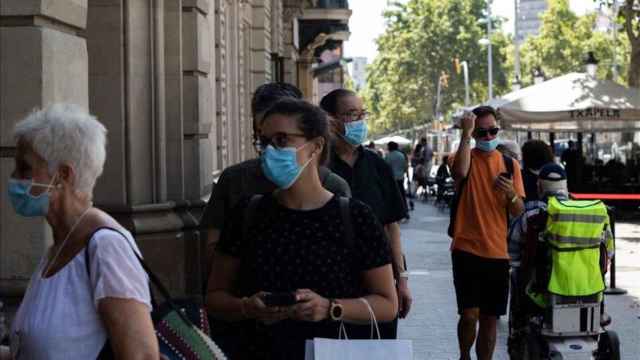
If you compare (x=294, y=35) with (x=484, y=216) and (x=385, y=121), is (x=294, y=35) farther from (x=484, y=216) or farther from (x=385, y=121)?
(x=385, y=121)

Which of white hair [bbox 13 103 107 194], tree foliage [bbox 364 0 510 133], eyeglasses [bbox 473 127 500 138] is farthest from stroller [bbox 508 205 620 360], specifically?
tree foliage [bbox 364 0 510 133]

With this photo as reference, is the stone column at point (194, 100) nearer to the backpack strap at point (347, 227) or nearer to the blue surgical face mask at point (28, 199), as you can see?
the backpack strap at point (347, 227)

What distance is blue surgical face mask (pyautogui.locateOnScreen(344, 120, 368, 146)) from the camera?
22.1 ft

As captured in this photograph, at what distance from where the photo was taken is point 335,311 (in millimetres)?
4121

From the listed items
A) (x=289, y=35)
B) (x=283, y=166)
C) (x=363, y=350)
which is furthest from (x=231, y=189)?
(x=289, y=35)

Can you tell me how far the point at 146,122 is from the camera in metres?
9.83

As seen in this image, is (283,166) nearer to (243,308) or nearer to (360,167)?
(243,308)

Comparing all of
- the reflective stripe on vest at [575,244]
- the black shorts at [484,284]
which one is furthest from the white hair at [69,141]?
the black shorts at [484,284]

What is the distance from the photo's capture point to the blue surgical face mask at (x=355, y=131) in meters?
6.73

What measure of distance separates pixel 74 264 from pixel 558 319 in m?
5.11

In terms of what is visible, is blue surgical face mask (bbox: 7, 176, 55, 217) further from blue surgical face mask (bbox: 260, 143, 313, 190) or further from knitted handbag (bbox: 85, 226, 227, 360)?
blue surgical face mask (bbox: 260, 143, 313, 190)

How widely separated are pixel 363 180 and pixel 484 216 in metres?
1.83

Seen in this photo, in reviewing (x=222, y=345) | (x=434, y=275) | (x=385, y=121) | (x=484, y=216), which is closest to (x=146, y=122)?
(x=484, y=216)

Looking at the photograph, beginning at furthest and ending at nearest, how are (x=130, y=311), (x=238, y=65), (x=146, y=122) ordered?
(x=238, y=65)
(x=146, y=122)
(x=130, y=311)
